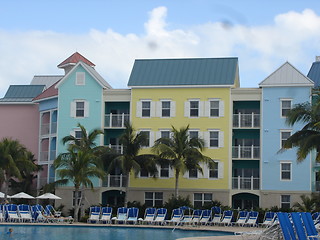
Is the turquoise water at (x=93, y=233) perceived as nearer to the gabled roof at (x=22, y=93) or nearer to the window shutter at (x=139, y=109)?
the window shutter at (x=139, y=109)

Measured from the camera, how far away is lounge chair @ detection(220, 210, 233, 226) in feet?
127

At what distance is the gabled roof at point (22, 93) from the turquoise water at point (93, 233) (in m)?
19.8

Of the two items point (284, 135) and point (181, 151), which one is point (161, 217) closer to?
point (181, 151)

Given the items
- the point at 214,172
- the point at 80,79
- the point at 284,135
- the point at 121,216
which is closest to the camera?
the point at 121,216

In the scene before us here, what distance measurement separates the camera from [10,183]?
Answer: 1964 inches

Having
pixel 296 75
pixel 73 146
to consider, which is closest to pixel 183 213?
pixel 73 146

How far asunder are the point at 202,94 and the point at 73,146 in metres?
10.4

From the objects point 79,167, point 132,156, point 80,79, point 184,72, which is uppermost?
point 184,72

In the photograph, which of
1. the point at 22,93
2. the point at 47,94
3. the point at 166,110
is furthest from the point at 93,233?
the point at 22,93

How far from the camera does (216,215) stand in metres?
40.2

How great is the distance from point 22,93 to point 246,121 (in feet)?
63.8

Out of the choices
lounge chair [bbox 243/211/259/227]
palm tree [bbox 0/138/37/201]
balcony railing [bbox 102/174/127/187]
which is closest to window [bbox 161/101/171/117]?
balcony railing [bbox 102/174/127/187]

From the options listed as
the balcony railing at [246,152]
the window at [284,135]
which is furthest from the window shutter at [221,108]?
the window at [284,135]

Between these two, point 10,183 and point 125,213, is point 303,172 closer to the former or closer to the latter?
point 125,213
